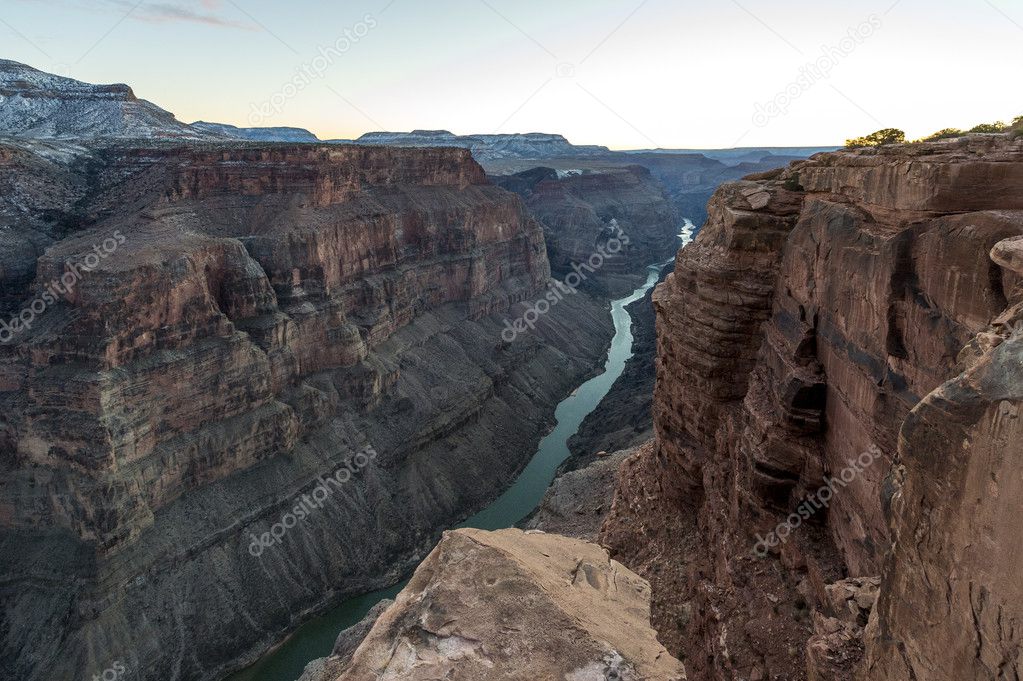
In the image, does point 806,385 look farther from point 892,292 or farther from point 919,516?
point 919,516

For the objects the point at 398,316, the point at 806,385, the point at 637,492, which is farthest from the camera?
the point at 398,316

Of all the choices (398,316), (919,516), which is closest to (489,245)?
(398,316)

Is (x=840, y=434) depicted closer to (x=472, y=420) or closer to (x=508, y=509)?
(x=508, y=509)

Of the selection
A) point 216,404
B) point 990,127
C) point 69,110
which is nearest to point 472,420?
point 216,404

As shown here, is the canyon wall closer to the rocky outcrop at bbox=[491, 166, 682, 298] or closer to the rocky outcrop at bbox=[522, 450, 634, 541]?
the rocky outcrop at bbox=[522, 450, 634, 541]

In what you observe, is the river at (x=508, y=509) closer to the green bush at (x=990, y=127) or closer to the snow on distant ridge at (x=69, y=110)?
the green bush at (x=990, y=127)
